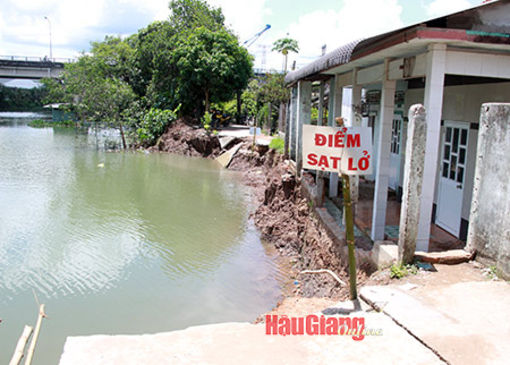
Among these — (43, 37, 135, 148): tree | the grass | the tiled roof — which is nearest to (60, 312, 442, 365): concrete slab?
the tiled roof

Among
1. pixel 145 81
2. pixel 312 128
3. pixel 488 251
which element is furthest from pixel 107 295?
pixel 145 81

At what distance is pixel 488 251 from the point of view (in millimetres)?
5902

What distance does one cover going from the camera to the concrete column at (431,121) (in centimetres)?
607

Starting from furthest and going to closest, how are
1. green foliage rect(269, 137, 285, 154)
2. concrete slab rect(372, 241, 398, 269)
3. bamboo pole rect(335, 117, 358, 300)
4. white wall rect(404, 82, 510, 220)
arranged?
green foliage rect(269, 137, 285, 154)
white wall rect(404, 82, 510, 220)
concrete slab rect(372, 241, 398, 269)
bamboo pole rect(335, 117, 358, 300)

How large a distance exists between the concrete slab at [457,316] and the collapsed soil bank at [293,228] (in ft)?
5.14

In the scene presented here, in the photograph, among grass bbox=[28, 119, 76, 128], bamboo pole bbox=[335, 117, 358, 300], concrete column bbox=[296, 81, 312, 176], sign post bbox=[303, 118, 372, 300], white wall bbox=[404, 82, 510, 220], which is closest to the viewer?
sign post bbox=[303, 118, 372, 300]

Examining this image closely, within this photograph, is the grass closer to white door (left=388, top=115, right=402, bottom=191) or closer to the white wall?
white door (left=388, top=115, right=402, bottom=191)

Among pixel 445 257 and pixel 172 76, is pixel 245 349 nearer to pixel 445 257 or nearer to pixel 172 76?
pixel 445 257

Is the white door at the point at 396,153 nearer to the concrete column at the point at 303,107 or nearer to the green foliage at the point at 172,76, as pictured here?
the concrete column at the point at 303,107

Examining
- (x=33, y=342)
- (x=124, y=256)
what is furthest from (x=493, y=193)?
(x=124, y=256)

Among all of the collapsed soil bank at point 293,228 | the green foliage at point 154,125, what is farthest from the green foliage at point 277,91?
the green foliage at point 154,125

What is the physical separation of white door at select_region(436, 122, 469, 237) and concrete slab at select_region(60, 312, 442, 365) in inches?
173

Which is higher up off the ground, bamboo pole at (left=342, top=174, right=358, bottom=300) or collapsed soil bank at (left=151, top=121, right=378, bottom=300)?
bamboo pole at (left=342, top=174, right=358, bottom=300)

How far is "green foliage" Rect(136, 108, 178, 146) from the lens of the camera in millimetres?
29422
